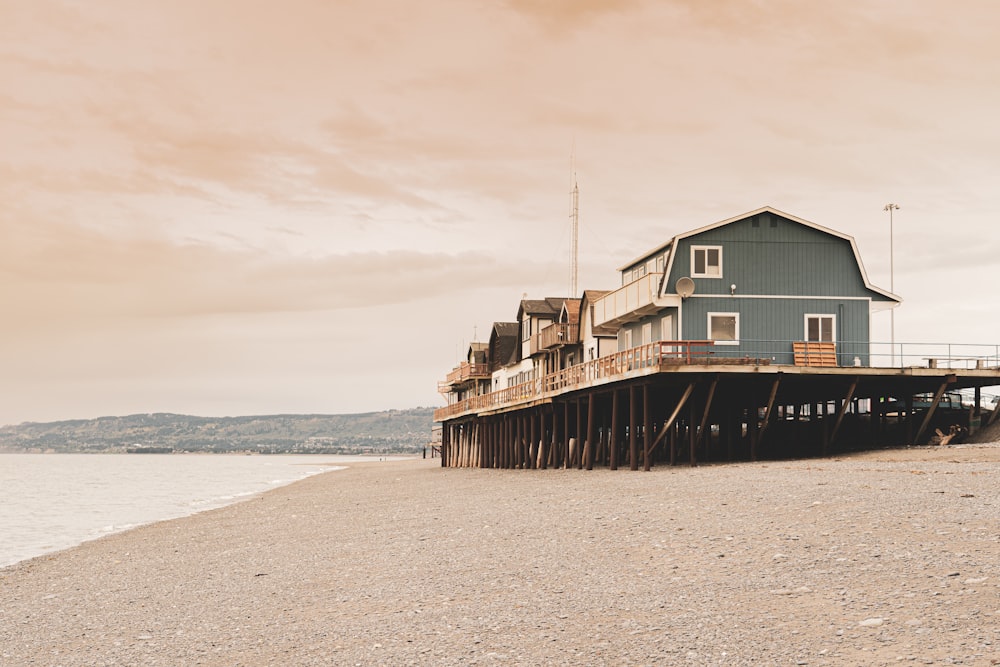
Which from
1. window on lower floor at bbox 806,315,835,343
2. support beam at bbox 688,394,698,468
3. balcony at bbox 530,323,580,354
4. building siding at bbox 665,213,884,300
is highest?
building siding at bbox 665,213,884,300

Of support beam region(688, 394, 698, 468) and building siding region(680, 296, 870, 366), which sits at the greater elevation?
building siding region(680, 296, 870, 366)

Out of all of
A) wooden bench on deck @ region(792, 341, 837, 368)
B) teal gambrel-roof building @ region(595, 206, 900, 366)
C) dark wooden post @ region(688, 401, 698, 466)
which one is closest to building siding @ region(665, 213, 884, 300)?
teal gambrel-roof building @ region(595, 206, 900, 366)

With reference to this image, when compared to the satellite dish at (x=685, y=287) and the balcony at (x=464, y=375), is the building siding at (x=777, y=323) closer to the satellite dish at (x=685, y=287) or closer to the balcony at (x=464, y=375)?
the satellite dish at (x=685, y=287)

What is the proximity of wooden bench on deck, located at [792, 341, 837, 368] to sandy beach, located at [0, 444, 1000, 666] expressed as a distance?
12971mm

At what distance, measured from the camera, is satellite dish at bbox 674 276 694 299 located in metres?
34.6

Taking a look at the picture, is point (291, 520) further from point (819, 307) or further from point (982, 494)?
point (819, 307)

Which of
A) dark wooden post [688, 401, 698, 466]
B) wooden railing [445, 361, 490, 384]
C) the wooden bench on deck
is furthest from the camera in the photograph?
wooden railing [445, 361, 490, 384]

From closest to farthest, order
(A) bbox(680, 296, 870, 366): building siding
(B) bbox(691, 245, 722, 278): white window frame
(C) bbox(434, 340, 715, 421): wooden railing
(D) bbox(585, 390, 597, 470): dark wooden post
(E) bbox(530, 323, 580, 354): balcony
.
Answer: (C) bbox(434, 340, 715, 421): wooden railing
(A) bbox(680, 296, 870, 366): building siding
(B) bbox(691, 245, 722, 278): white window frame
(D) bbox(585, 390, 597, 470): dark wooden post
(E) bbox(530, 323, 580, 354): balcony

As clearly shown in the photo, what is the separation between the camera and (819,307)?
116 feet

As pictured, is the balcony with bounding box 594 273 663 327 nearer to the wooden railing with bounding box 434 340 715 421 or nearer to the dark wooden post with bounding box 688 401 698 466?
the wooden railing with bounding box 434 340 715 421

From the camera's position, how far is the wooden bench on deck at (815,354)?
34.2m

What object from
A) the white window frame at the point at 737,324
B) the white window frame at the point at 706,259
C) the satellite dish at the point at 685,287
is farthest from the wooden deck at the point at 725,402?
the white window frame at the point at 706,259

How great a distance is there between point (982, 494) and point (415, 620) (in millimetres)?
9756

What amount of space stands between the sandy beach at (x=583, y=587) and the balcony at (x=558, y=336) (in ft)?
Result: 92.4
